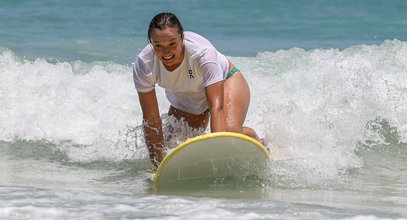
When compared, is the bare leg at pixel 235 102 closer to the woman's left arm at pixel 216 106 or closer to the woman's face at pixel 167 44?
the woman's left arm at pixel 216 106

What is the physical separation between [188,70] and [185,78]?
110mm

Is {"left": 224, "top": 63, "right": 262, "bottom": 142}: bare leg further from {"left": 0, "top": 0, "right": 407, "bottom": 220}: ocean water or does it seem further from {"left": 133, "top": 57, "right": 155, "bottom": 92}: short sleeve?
{"left": 133, "top": 57, "right": 155, "bottom": 92}: short sleeve

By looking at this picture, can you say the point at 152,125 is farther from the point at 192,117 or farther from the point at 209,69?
the point at 209,69

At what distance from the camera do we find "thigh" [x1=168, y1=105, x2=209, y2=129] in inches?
238

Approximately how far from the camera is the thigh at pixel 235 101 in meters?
5.40

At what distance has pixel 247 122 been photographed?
8.17 meters

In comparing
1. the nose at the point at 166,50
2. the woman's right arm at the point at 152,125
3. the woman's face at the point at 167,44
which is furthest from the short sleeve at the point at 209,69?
the woman's right arm at the point at 152,125

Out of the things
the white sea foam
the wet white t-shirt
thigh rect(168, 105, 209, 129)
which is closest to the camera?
the wet white t-shirt

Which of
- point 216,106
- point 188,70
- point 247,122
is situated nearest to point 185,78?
point 188,70

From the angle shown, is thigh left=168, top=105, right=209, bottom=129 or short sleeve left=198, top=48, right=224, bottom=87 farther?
thigh left=168, top=105, right=209, bottom=129

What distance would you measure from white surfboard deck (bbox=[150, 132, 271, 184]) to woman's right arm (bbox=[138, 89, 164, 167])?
0.31 meters

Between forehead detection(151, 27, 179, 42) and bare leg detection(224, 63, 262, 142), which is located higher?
forehead detection(151, 27, 179, 42)

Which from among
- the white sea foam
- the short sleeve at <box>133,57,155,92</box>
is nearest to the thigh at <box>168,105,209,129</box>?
the white sea foam

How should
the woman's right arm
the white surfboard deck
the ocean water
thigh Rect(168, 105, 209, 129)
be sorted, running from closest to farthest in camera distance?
the ocean water
the white surfboard deck
the woman's right arm
thigh Rect(168, 105, 209, 129)
